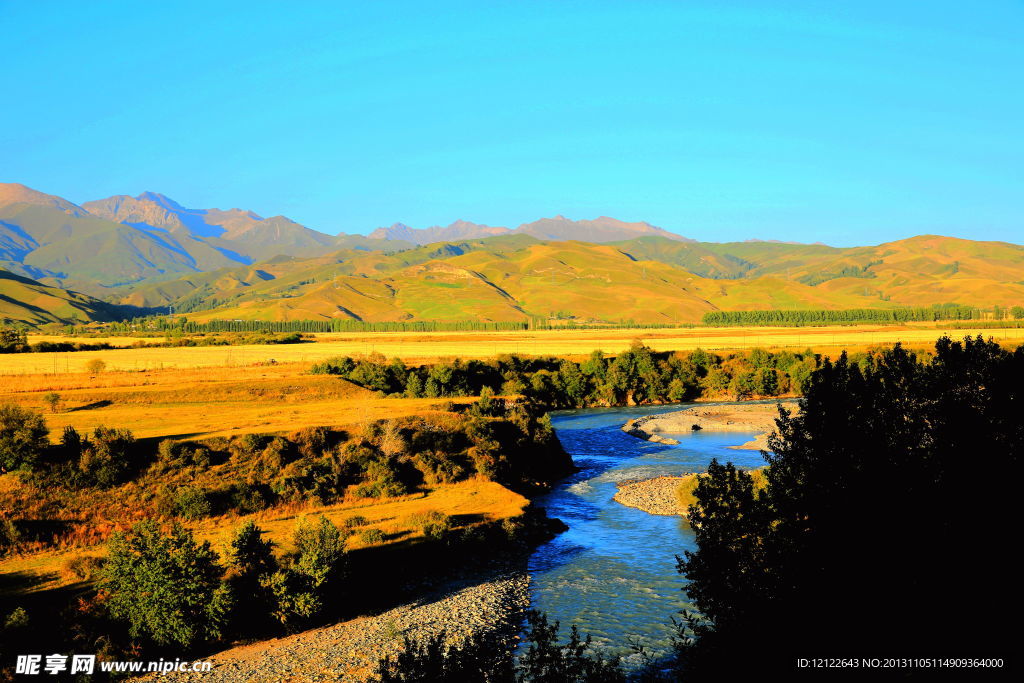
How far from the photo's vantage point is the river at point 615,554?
117ft

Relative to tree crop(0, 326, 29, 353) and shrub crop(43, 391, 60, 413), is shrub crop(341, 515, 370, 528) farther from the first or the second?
tree crop(0, 326, 29, 353)

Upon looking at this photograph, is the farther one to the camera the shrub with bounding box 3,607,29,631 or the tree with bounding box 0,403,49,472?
the tree with bounding box 0,403,49,472

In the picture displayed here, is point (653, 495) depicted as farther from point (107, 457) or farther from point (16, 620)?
point (16, 620)

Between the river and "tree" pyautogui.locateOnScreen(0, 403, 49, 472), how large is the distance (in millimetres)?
32174

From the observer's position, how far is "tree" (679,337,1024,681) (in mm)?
17297

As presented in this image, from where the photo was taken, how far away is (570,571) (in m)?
43.3

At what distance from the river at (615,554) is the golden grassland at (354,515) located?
513 cm

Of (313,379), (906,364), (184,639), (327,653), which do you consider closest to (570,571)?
(327,653)

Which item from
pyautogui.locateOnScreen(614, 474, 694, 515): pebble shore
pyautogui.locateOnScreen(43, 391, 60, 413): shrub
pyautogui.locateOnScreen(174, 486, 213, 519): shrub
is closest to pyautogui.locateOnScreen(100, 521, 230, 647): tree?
pyautogui.locateOnScreen(174, 486, 213, 519): shrub

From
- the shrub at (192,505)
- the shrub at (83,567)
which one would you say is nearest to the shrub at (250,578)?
the shrub at (83,567)

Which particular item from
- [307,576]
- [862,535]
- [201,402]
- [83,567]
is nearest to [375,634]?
[307,576]

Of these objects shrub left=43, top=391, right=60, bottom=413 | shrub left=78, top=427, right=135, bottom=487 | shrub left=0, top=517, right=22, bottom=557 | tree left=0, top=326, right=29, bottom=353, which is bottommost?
shrub left=0, top=517, right=22, bottom=557

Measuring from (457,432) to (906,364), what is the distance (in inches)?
1826

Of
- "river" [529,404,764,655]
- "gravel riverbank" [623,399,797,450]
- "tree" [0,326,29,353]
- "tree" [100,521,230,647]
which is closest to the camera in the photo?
"tree" [100,521,230,647]
